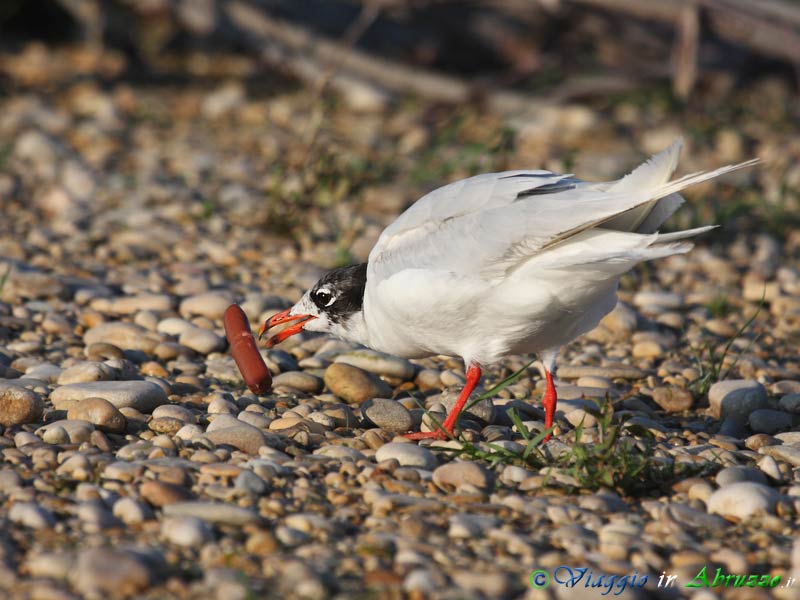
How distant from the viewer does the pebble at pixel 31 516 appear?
10.3ft

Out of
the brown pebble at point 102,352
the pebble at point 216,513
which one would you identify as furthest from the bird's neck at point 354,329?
the pebble at point 216,513

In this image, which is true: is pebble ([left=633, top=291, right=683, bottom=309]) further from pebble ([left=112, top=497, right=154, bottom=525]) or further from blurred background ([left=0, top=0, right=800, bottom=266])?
pebble ([left=112, top=497, right=154, bottom=525])

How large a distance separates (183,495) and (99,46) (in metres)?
7.35

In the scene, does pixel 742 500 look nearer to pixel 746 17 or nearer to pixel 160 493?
pixel 160 493

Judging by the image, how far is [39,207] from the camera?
6984 mm

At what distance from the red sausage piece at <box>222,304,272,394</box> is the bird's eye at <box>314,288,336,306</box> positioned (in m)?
0.34

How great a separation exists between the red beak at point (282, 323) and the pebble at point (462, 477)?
4.66 ft

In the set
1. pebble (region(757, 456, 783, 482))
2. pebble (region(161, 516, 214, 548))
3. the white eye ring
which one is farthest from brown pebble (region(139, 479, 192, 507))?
pebble (region(757, 456, 783, 482))

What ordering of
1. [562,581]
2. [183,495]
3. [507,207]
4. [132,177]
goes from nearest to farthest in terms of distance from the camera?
[562,581], [183,495], [507,207], [132,177]

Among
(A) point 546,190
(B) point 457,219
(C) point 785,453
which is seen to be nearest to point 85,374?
(B) point 457,219

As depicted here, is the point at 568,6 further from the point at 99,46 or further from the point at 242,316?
the point at 242,316

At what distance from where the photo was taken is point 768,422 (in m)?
4.32

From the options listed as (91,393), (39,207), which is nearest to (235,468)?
(91,393)

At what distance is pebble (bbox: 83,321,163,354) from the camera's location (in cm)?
495
